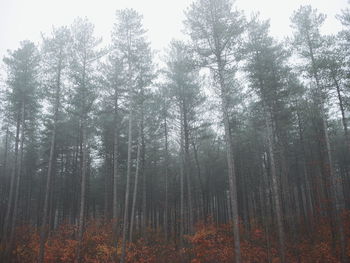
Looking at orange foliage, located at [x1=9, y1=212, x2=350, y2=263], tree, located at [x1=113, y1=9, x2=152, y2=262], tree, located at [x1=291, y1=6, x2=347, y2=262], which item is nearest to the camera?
orange foliage, located at [x1=9, y1=212, x2=350, y2=263]

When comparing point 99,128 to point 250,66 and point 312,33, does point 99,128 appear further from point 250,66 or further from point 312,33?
point 312,33

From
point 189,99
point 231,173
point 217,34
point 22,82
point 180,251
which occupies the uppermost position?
point 22,82

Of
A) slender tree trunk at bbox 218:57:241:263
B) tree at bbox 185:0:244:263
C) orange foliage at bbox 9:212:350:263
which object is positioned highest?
tree at bbox 185:0:244:263

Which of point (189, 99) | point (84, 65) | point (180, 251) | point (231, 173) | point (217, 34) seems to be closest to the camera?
point (231, 173)

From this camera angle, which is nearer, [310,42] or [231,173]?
[231,173]

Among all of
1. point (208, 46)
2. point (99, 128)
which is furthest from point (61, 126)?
point (208, 46)

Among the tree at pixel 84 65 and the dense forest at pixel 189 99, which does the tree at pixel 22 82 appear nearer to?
the dense forest at pixel 189 99

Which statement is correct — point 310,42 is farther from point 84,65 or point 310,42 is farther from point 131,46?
point 84,65

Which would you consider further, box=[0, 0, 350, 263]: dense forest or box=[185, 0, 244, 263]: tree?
box=[0, 0, 350, 263]: dense forest

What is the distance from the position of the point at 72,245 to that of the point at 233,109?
15.8 metres

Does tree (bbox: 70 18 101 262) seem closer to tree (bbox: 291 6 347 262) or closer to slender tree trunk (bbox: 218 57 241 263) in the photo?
slender tree trunk (bbox: 218 57 241 263)

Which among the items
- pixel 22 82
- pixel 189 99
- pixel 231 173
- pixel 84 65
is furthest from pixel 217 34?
pixel 22 82

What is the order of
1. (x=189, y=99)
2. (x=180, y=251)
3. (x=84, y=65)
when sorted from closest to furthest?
(x=180, y=251)
(x=84, y=65)
(x=189, y=99)

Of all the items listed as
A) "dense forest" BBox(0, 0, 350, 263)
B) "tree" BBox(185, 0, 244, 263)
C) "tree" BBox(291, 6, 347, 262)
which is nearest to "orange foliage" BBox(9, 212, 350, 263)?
"dense forest" BBox(0, 0, 350, 263)
